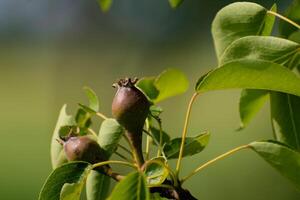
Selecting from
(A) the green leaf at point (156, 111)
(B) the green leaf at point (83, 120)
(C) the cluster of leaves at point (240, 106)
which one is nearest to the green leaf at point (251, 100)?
(C) the cluster of leaves at point (240, 106)

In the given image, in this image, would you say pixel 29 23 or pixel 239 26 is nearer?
pixel 239 26

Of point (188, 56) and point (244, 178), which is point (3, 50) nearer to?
point (188, 56)

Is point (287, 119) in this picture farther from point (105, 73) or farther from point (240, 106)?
point (105, 73)

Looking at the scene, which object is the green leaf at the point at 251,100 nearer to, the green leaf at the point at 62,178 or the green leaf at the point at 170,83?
the green leaf at the point at 170,83

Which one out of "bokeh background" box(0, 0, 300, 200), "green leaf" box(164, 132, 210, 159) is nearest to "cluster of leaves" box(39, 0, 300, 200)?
"green leaf" box(164, 132, 210, 159)

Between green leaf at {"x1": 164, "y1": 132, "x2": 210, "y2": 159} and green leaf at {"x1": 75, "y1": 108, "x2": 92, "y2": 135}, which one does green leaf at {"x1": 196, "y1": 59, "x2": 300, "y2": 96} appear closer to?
green leaf at {"x1": 164, "y1": 132, "x2": 210, "y2": 159}

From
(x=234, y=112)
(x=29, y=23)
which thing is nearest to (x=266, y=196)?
(x=234, y=112)
